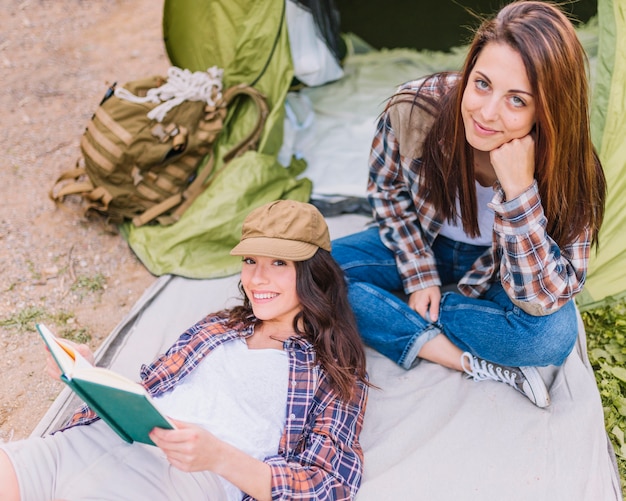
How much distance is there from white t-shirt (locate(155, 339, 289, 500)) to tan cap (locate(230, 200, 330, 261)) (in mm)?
227

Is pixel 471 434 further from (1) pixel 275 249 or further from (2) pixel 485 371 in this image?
(1) pixel 275 249

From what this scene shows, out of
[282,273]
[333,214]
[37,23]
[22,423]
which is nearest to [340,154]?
[333,214]

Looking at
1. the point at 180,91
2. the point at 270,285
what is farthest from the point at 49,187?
the point at 270,285

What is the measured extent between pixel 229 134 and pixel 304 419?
138 centimetres

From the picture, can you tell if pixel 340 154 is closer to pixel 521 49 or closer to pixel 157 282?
pixel 157 282

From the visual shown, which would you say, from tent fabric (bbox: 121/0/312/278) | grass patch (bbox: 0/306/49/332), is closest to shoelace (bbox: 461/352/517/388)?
tent fabric (bbox: 121/0/312/278)

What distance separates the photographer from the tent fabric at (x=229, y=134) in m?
2.20

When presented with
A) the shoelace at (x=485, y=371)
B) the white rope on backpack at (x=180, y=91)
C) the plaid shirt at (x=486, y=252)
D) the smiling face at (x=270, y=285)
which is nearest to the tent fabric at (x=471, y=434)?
the shoelace at (x=485, y=371)

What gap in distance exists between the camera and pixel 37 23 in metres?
3.41

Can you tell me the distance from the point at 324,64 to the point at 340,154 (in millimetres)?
450

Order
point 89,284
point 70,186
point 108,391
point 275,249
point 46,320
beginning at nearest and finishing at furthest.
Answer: point 108,391 → point 275,249 → point 46,320 → point 89,284 → point 70,186

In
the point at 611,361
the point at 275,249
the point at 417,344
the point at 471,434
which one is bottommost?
the point at 611,361

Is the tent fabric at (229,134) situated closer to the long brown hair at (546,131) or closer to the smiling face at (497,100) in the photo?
the long brown hair at (546,131)

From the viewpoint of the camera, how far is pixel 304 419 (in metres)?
1.38
